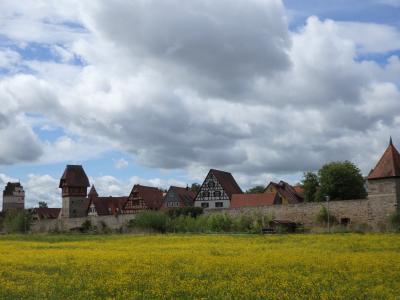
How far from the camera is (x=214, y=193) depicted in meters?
82.0

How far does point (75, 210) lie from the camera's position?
298 ft

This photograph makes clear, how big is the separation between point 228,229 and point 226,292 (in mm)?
42520

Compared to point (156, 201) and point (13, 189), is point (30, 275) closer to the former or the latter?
point (156, 201)

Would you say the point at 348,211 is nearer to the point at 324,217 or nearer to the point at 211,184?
the point at 324,217

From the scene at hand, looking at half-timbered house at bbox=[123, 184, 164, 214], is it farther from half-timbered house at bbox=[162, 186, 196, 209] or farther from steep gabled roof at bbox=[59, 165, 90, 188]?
steep gabled roof at bbox=[59, 165, 90, 188]

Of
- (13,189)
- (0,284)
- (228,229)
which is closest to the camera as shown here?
(0,284)

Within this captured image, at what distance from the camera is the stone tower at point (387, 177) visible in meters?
47.2

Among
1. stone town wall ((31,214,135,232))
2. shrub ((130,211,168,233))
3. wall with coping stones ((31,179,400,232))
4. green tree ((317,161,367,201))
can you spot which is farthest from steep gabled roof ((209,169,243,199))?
wall with coping stones ((31,179,400,232))

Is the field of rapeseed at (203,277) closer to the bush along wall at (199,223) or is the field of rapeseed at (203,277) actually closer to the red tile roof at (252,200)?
the bush along wall at (199,223)

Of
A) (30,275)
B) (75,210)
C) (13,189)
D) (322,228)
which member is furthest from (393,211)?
(13,189)

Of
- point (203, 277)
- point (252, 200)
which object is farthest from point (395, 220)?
point (252, 200)

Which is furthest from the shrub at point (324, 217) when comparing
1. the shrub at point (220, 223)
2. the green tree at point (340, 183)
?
the green tree at point (340, 183)

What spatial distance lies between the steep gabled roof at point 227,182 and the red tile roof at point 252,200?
244 centimetres

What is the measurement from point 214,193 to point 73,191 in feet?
81.8
